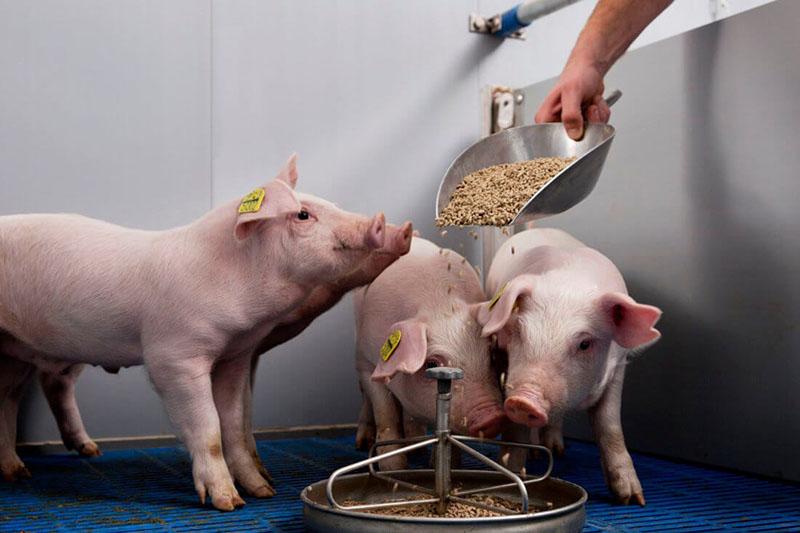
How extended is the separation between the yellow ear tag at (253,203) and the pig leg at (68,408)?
39.9 inches

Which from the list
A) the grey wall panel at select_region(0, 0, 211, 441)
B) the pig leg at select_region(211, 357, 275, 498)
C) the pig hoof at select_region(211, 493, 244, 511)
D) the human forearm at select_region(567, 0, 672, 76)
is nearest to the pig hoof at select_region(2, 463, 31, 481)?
the grey wall panel at select_region(0, 0, 211, 441)

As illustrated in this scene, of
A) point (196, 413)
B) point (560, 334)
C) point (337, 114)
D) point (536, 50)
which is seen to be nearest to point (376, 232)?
point (560, 334)

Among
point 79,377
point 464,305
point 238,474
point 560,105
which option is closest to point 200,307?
point 238,474

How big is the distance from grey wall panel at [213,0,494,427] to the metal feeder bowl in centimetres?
135

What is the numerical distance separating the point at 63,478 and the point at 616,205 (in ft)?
6.55

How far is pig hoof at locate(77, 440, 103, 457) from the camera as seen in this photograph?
10.2ft

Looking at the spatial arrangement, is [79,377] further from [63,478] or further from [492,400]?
[492,400]

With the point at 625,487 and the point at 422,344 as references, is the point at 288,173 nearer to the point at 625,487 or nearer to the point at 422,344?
the point at 422,344

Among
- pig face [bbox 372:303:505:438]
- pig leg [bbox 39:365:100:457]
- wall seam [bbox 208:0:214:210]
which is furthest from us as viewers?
wall seam [bbox 208:0:214:210]

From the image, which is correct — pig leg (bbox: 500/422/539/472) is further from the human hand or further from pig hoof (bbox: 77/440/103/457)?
pig hoof (bbox: 77/440/103/457)

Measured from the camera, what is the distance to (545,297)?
243 centimetres

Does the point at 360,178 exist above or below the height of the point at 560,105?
below

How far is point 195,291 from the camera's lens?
2393 millimetres

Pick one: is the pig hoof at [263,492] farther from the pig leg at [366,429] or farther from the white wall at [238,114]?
the white wall at [238,114]
